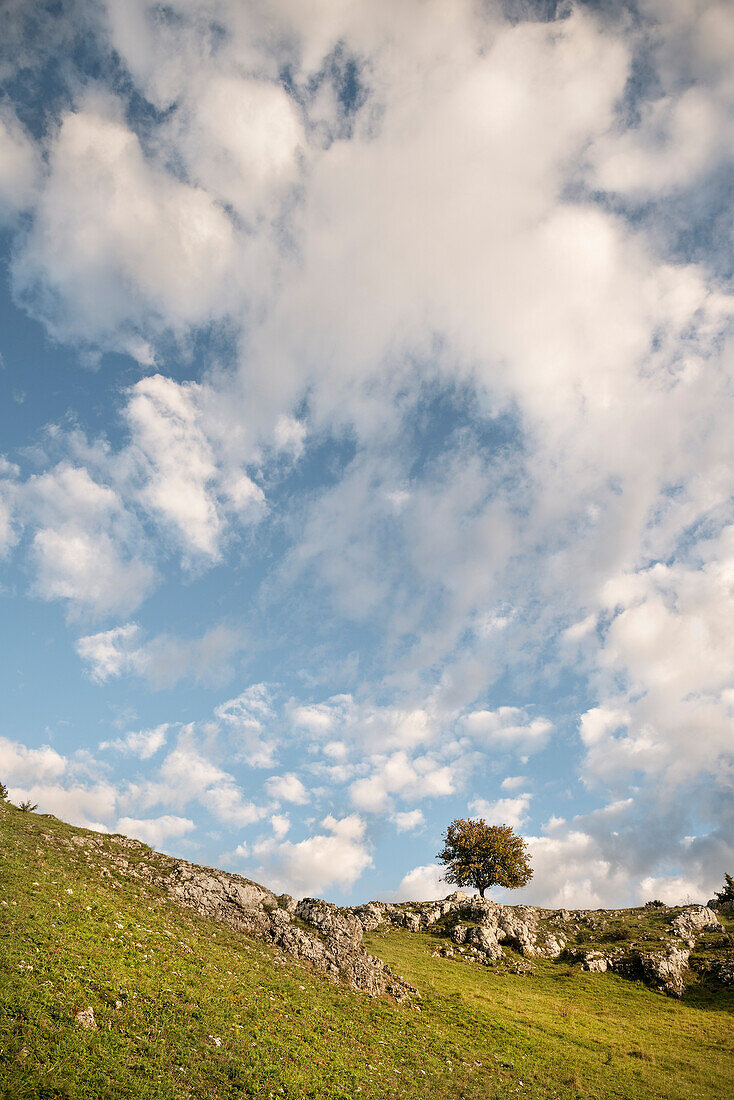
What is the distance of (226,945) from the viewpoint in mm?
41156

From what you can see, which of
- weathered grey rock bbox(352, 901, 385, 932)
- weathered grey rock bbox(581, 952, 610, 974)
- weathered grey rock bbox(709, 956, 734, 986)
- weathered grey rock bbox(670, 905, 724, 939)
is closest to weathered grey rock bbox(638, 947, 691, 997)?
weathered grey rock bbox(709, 956, 734, 986)

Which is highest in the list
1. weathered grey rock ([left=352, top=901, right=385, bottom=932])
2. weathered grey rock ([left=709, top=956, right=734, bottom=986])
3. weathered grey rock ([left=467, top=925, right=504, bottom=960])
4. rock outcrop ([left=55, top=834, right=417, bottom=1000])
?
rock outcrop ([left=55, top=834, right=417, bottom=1000])

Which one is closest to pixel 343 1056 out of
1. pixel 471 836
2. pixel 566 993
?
pixel 566 993

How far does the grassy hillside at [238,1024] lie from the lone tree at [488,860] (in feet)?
128

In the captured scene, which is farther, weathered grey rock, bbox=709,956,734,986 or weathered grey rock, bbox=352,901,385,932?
weathered grey rock, bbox=352,901,385,932

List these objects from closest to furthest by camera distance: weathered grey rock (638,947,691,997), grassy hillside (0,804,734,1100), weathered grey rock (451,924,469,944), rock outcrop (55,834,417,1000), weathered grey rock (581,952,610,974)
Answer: grassy hillside (0,804,734,1100) → rock outcrop (55,834,417,1000) → weathered grey rock (638,947,691,997) → weathered grey rock (581,952,610,974) → weathered grey rock (451,924,469,944)

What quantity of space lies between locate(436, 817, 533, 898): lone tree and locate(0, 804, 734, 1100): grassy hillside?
128 feet

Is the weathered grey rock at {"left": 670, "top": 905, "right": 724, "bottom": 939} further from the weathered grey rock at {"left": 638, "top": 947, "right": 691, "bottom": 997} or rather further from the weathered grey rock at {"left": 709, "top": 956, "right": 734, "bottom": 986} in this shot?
the weathered grey rock at {"left": 638, "top": 947, "right": 691, "bottom": 997}

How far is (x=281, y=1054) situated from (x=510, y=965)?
5287 centimetres

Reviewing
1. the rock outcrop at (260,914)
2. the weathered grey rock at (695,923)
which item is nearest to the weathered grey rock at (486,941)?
the rock outcrop at (260,914)

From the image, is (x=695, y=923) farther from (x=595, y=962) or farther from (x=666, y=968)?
(x=595, y=962)

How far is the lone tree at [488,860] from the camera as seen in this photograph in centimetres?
9575

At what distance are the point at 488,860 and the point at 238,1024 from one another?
81600 mm

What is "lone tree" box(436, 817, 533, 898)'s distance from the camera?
9575 centimetres
